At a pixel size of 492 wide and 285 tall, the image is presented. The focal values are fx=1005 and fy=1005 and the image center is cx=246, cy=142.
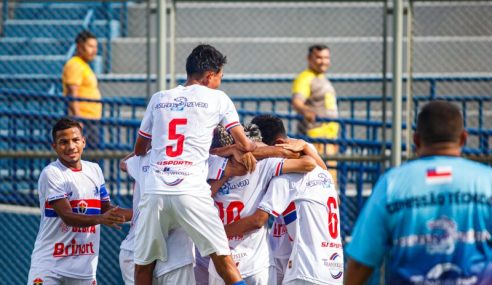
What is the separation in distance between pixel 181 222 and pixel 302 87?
472 cm

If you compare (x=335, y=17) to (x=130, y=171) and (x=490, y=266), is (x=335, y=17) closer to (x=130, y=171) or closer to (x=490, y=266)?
(x=130, y=171)

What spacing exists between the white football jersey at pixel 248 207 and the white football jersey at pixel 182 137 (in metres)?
0.32

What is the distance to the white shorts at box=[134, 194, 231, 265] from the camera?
20.7ft

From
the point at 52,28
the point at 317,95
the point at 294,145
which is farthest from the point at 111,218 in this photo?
the point at 52,28

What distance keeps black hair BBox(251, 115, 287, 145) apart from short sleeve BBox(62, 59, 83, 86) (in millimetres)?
4266

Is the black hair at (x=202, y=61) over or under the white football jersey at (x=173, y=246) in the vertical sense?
over

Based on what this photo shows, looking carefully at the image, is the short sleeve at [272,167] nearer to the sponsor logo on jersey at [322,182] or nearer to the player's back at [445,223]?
the sponsor logo on jersey at [322,182]

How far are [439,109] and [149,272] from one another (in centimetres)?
262

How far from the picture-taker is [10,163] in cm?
1026

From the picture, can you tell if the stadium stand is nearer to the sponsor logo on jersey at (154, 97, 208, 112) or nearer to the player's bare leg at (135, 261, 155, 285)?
the sponsor logo on jersey at (154, 97, 208, 112)

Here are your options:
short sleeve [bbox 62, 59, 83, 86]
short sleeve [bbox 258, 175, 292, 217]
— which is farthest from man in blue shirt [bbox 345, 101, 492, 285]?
short sleeve [bbox 62, 59, 83, 86]

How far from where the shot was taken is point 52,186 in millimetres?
7004

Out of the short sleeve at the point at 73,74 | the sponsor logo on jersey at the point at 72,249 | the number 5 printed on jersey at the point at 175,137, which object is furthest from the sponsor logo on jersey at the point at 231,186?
the short sleeve at the point at 73,74

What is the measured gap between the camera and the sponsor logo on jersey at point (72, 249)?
23.1 ft
